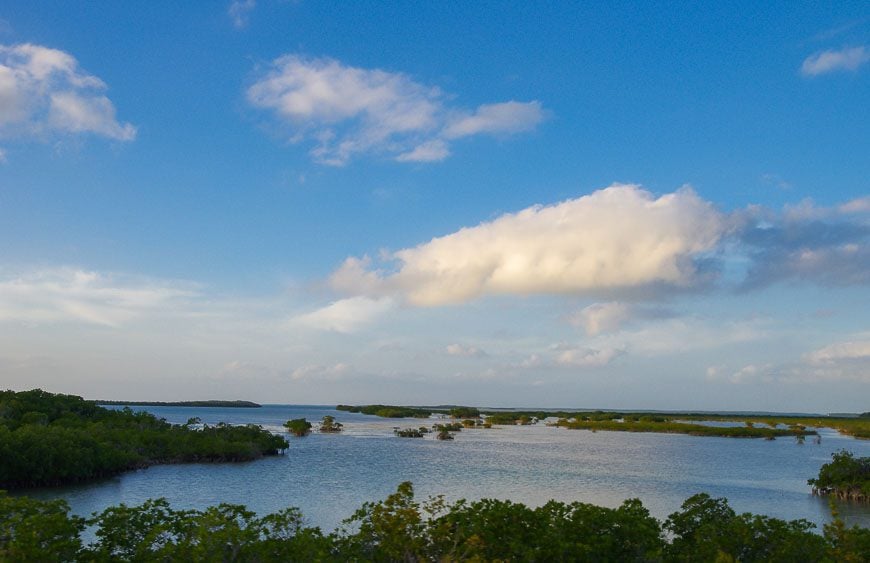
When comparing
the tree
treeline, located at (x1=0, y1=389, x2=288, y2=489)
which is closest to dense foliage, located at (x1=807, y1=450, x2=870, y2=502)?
the tree

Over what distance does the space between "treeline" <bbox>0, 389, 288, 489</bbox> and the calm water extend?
155 centimetres

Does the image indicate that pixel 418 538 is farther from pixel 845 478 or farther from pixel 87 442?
pixel 87 442

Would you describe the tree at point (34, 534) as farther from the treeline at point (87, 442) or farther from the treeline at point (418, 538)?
the treeline at point (87, 442)

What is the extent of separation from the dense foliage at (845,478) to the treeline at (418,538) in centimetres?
2958

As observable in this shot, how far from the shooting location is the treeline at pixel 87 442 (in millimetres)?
40500

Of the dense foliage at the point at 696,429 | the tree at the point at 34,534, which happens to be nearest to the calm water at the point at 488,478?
the tree at the point at 34,534

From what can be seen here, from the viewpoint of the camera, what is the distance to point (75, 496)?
38562mm

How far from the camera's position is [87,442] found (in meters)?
46.1

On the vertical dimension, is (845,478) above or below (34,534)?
below

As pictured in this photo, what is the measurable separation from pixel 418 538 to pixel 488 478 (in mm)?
32993

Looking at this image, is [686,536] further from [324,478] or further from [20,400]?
[20,400]

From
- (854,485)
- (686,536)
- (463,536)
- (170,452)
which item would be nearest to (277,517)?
(463,536)

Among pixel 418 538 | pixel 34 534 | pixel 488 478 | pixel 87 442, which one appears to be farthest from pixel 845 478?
pixel 87 442

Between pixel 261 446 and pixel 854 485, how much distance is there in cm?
4712
